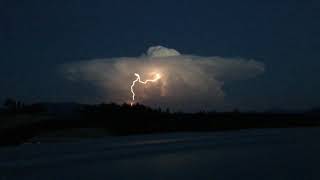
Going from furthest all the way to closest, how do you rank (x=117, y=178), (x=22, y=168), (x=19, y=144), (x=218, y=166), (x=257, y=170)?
1. (x=19, y=144)
2. (x=22, y=168)
3. (x=218, y=166)
4. (x=257, y=170)
5. (x=117, y=178)

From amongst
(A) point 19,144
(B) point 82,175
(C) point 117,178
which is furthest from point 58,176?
(A) point 19,144

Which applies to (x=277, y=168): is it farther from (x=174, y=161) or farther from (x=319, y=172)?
(x=174, y=161)

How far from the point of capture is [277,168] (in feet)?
119

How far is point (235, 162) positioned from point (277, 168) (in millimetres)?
5482

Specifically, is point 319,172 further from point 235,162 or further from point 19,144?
point 19,144

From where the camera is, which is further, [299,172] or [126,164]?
[126,164]

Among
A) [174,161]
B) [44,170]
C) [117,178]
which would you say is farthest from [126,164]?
[117,178]

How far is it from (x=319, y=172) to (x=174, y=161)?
1369 cm

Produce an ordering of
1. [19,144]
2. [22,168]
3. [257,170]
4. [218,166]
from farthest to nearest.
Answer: [19,144], [22,168], [218,166], [257,170]

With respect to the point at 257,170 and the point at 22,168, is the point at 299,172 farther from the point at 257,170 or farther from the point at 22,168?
the point at 22,168

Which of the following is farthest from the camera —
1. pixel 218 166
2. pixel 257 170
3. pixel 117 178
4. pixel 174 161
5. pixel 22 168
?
pixel 174 161

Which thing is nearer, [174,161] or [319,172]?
[319,172]

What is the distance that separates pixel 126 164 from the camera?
4241cm

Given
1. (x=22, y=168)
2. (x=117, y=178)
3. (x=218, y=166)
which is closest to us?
(x=117, y=178)
